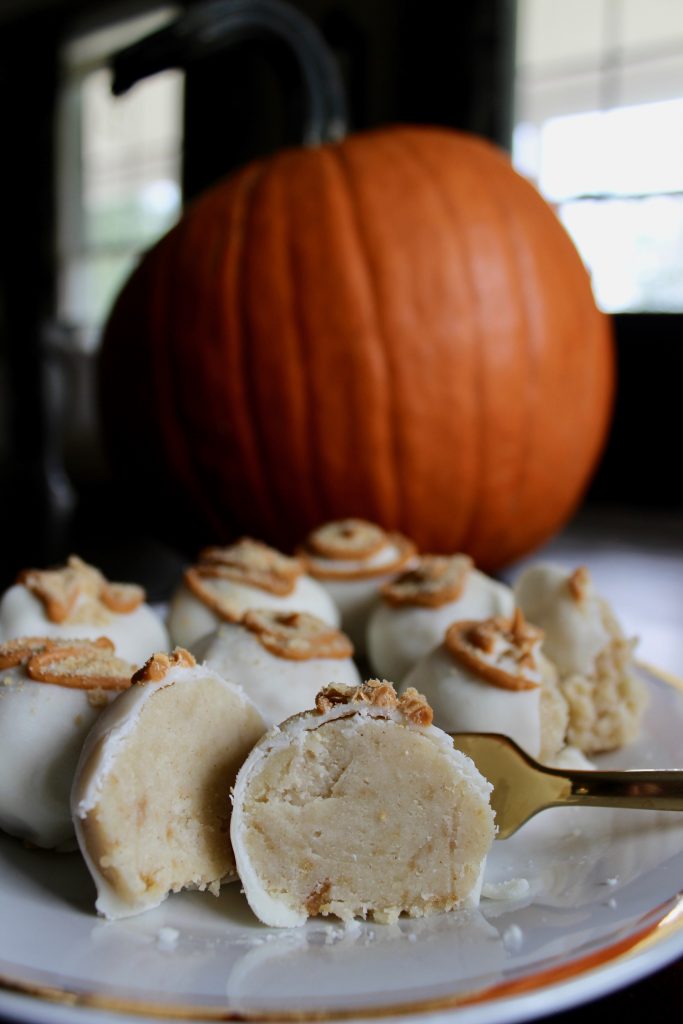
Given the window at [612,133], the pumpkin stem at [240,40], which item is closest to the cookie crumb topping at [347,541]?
the pumpkin stem at [240,40]

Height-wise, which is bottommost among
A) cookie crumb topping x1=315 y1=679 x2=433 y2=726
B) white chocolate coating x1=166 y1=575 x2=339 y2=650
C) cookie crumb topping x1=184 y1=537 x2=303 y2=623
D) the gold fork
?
white chocolate coating x1=166 y1=575 x2=339 y2=650

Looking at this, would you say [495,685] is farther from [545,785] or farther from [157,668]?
[157,668]

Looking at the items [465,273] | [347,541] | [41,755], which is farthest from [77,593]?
[465,273]

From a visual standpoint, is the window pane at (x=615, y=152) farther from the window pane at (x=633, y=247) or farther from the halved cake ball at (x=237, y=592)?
the halved cake ball at (x=237, y=592)

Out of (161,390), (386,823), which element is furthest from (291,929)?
(161,390)

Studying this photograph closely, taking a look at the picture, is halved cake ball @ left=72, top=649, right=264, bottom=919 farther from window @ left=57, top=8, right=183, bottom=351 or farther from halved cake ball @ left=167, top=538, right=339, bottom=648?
window @ left=57, top=8, right=183, bottom=351

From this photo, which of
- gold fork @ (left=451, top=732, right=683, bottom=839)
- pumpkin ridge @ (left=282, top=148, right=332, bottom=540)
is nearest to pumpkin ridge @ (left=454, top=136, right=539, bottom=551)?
pumpkin ridge @ (left=282, top=148, right=332, bottom=540)
